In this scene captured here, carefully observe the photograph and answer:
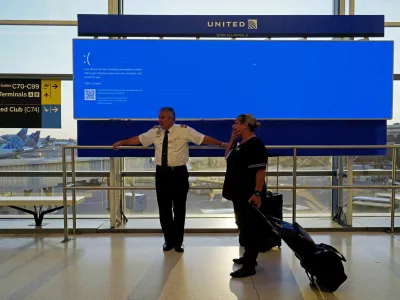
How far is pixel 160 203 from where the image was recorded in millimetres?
3715

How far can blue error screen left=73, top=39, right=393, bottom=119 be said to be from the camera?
4.33 metres

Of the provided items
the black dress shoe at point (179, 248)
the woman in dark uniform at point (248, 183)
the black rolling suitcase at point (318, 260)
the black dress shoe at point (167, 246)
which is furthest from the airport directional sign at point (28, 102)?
the black rolling suitcase at point (318, 260)

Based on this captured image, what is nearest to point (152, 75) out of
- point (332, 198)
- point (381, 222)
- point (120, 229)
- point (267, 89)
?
point (267, 89)

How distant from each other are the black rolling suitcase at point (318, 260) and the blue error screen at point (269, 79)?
191 centimetres

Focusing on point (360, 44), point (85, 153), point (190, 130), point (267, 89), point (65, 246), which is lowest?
point (65, 246)

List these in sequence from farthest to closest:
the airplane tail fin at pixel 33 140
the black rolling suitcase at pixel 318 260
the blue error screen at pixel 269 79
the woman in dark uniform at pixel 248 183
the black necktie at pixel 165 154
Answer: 1. the airplane tail fin at pixel 33 140
2. the blue error screen at pixel 269 79
3. the black necktie at pixel 165 154
4. the woman in dark uniform at pixel 248 183
5. the black rolling suitcase at pixel 318 260

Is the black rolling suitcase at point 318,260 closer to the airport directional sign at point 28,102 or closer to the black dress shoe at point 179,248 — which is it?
the black dress shoe at point 179,248

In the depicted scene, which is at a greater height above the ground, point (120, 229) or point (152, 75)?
point (152, 75)

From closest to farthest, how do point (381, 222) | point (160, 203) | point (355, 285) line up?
point (355, 285), point (160, 203), point (381, 222)

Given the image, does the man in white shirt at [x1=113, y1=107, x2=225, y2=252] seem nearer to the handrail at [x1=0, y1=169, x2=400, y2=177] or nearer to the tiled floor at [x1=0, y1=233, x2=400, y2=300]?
the tiled floor at [x1=0, y1=233, x2=400, y2=300]

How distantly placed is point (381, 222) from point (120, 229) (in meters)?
3.44

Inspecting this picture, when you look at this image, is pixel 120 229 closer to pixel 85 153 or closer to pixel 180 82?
pixel 85 153

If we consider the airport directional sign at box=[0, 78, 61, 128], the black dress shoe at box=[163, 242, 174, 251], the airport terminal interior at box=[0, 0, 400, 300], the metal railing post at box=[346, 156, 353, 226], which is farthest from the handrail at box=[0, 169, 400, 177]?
the black dress shoe at box=[163, 242, 174, 251]

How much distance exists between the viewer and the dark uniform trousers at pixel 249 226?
2.94 m
